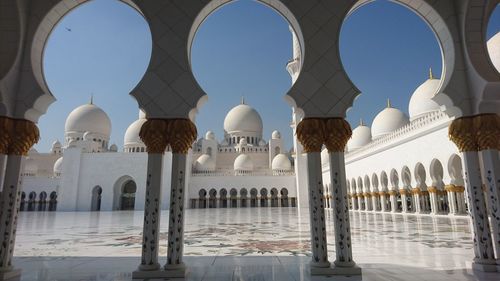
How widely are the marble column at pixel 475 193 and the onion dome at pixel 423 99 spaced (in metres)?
13.4

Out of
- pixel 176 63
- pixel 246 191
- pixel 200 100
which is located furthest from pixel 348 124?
pixel 246 191


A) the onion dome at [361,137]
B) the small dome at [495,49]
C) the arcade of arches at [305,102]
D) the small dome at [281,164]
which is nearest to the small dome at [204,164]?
the small dome at [281,164]

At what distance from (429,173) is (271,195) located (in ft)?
44.3

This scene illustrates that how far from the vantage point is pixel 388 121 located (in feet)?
61.3

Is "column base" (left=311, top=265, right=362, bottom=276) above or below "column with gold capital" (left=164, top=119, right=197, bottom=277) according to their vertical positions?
below

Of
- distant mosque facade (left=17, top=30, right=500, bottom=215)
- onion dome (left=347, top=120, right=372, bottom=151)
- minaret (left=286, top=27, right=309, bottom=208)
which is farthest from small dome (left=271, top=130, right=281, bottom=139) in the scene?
minaret (left=286, top=27, right=309, bottom=208)

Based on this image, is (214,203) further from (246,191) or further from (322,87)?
(322,87)

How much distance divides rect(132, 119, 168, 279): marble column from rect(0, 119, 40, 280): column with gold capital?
44.4 inches

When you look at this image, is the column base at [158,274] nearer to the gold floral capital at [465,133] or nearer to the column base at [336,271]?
the column base at [336,271]

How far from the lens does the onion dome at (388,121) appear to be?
1848 centimetres

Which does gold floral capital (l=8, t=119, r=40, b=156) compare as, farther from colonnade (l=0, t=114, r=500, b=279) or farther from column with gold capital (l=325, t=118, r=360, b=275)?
column with gold capital (l=325, t=118, r=360, b=275)

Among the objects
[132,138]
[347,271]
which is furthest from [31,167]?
[347,271]

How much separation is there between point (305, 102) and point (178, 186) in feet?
4.75

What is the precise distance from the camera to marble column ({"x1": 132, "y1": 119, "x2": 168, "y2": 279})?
289 cm
